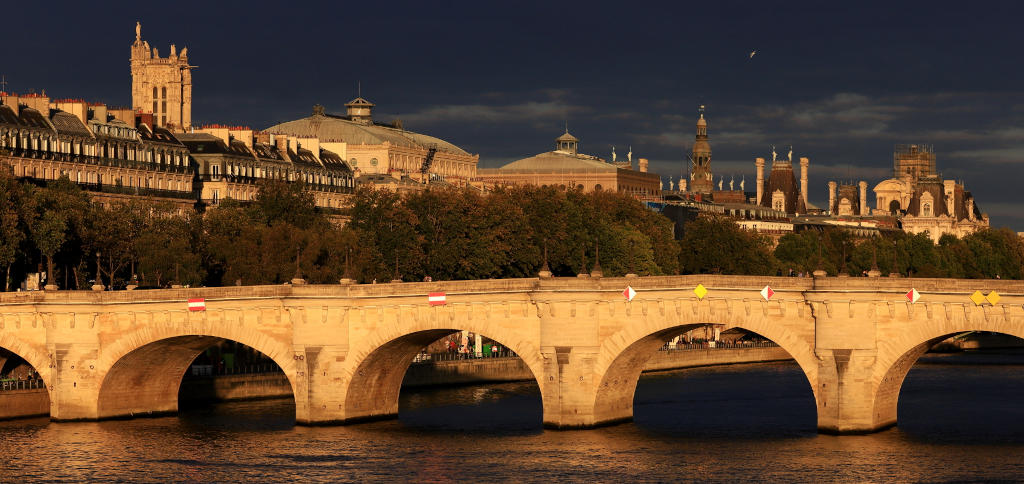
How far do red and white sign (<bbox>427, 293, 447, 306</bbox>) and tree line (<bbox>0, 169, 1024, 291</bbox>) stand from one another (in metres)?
8.50

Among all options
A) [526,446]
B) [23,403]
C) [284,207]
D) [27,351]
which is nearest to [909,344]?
[526,446]

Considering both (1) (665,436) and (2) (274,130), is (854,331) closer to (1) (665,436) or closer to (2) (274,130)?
(1) (665,436)

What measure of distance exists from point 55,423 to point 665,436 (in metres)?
24.2

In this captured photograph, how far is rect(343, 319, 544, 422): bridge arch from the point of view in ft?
255

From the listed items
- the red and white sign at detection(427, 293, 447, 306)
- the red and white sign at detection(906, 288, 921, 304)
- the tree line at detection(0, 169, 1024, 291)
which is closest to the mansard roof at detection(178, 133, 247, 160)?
the tree line at detection(0, 169, 1024, 291)

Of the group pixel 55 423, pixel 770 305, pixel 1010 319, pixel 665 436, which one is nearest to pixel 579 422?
pixel 665 436

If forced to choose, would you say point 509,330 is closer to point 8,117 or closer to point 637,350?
point 637,350

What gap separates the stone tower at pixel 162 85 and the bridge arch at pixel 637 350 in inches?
3568

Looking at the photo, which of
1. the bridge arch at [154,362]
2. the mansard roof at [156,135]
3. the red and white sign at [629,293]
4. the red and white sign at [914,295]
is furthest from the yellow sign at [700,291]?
the mansard roof at [156,135]

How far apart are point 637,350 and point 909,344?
35.1 ft

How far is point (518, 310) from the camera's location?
255 feet

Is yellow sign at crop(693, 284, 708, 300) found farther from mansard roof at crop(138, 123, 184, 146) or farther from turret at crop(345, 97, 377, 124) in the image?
turret at crop(345, 97, 377, 124)

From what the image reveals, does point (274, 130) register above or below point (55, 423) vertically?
above

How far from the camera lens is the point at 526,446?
244 feet
